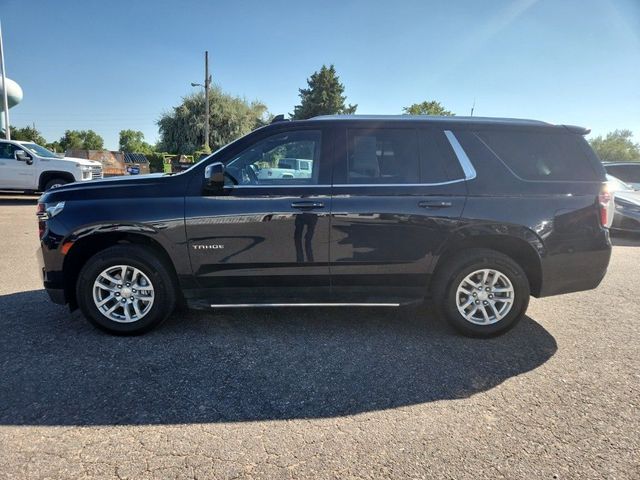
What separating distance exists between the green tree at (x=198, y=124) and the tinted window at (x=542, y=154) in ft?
122

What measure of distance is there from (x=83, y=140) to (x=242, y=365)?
11538 centimetres

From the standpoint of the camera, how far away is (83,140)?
99.7 m

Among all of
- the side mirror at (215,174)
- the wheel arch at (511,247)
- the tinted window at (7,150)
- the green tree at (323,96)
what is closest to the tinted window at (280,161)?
the side mirror at (215,174)

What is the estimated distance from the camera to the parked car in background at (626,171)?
437 inches

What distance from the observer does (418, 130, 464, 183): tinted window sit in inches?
140

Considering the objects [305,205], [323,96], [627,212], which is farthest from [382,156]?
[323,96]

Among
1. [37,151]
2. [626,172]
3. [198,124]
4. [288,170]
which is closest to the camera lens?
[288,170]

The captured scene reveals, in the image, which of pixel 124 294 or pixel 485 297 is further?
pixel 485 297

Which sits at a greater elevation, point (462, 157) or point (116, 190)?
point (462, 157)

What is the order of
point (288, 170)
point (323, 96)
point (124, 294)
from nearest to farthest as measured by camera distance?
1. point (124, 294)
2. point (288, 170)
3. point (323, 96)

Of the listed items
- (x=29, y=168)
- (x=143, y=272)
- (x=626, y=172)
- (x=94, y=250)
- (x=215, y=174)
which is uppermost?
(x=626, y=172)

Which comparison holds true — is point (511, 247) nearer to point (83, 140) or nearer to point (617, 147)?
point (617, 147)

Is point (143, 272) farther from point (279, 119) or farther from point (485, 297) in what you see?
point (485, 297)

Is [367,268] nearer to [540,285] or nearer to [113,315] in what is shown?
[540,285]
